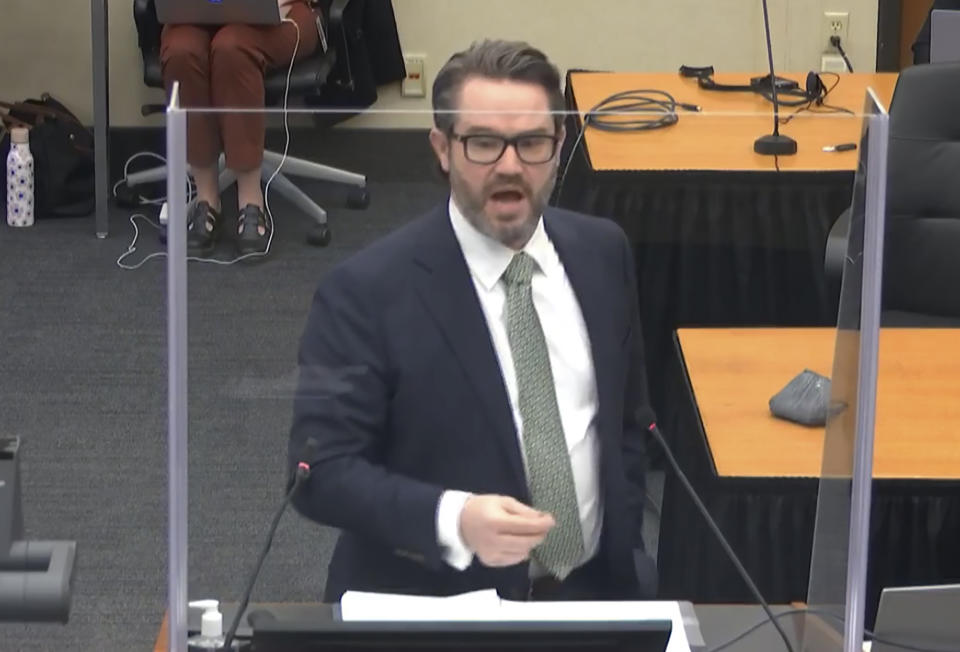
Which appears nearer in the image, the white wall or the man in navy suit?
the man in navy suit

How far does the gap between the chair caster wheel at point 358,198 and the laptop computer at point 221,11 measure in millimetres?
3287

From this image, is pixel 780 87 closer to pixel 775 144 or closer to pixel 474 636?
pixel 775 144

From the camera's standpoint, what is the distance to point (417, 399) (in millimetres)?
1398

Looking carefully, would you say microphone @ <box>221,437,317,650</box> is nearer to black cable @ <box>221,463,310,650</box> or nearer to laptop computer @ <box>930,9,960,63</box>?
black cable @ <box>221,463,310,650</box>

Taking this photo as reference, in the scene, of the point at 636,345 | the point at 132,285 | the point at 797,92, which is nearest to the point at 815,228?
the point at 636,345

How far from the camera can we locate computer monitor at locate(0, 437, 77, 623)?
3.34ft

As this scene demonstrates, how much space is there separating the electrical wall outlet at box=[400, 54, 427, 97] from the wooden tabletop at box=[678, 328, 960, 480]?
3.42 m

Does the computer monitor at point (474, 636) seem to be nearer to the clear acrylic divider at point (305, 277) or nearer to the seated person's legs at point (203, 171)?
the clear acrylic divider at point (305, 277)

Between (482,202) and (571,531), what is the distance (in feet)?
1.01

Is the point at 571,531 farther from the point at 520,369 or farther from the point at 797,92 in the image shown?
the point at 797,92

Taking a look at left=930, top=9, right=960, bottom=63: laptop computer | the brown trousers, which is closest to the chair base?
left=930, top=9, right=960, bottom=63: laptop computer

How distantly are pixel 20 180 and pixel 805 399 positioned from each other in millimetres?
3845

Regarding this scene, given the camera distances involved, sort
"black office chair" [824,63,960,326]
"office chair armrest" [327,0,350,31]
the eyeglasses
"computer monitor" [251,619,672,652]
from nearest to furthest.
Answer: "computer monitor" [251,619,672,652] < the eyeglasses < "black office chair" [824,63,960,326] < "office chair armrest" [327,0,350,31]

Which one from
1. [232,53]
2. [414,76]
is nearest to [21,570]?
[232,53]
